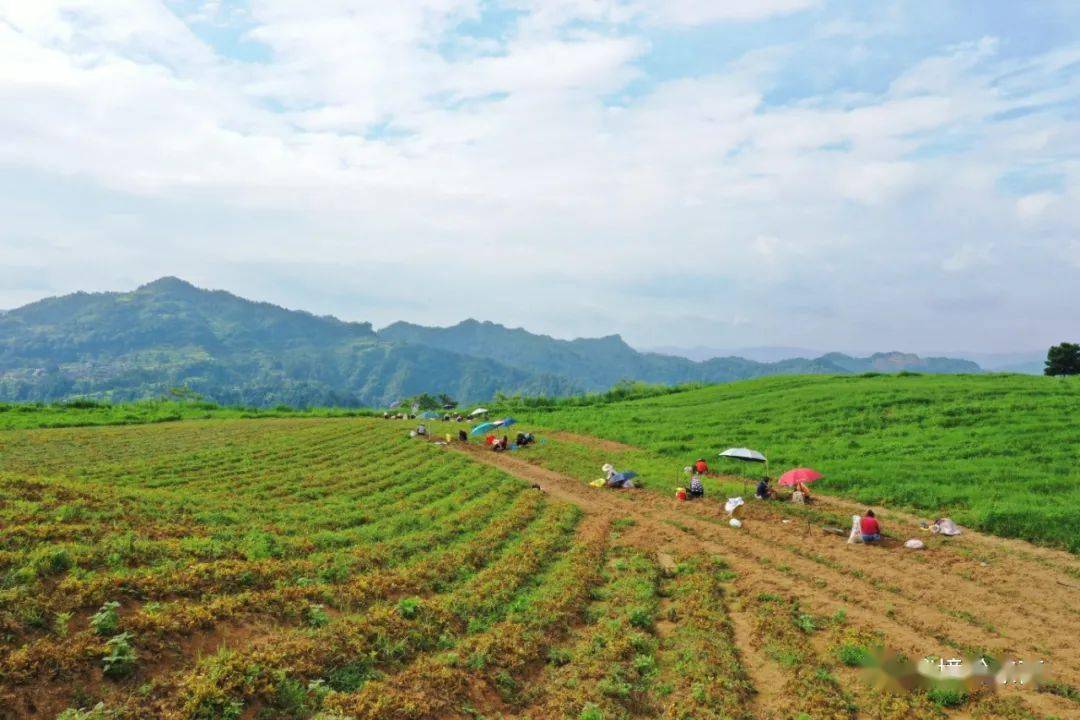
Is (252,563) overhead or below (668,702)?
overhead

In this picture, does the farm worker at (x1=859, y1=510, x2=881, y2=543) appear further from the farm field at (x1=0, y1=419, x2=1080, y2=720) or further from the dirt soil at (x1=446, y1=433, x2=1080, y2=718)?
Answer: the farm field at (x1=0, y1=419, x2=1080, y2=720)

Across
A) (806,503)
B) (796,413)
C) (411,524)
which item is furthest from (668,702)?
(796,413)

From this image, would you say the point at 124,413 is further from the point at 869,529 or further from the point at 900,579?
the point at 900,579

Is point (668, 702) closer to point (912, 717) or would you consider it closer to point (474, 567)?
point (912, 717)

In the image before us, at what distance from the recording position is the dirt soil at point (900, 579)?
46.1 feet

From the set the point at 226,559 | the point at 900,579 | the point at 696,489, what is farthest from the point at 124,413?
the point at 900,579

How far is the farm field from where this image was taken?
33.8 feet

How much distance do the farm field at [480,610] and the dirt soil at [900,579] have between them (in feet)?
0.32

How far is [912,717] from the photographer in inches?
439

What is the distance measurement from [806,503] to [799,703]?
18317 mm

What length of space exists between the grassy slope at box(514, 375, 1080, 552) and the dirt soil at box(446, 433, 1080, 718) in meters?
2.55

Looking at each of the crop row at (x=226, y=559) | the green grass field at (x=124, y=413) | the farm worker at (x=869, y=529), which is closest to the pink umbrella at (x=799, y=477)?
the farm worker at (x=869, y=529)

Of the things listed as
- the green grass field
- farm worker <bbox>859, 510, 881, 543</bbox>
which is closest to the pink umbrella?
farm worker <bbox>859, 510, 881, 543</bbox>

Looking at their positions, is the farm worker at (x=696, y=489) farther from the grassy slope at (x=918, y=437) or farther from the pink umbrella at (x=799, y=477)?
the grassy slope at (x=918, y=437)
